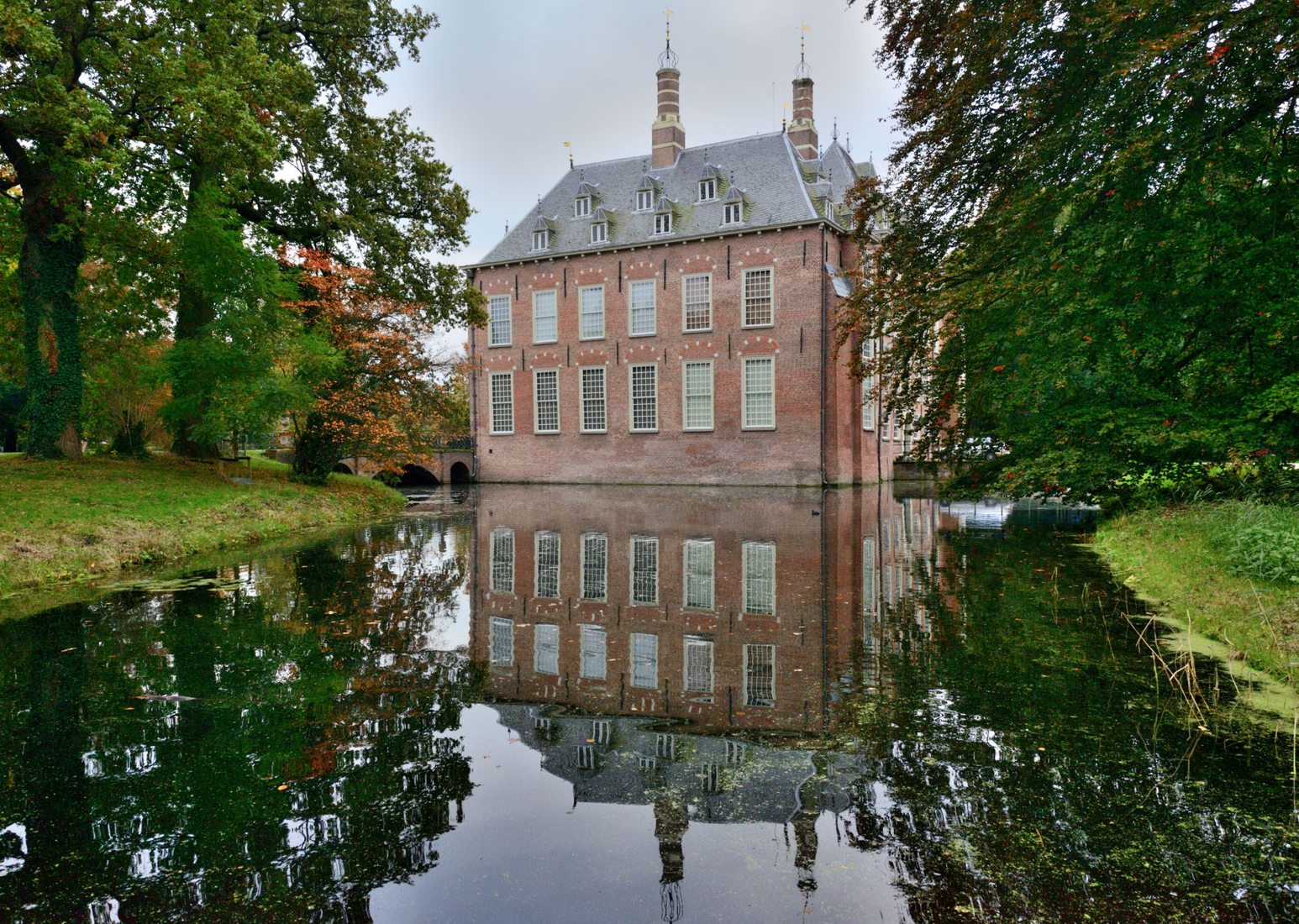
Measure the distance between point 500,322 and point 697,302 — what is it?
894 cm

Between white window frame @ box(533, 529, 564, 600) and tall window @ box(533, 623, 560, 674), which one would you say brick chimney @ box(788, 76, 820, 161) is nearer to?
white window frame @ box(533, 529, 564, 600)

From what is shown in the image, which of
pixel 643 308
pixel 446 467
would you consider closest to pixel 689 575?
pixel 643 308

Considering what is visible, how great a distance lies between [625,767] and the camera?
11.5 ft

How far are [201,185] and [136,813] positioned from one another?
1610 centimetres

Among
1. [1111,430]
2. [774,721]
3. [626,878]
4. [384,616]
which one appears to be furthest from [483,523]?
[626,878]

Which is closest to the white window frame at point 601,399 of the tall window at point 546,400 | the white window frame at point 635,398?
the white window frame at point 635,398

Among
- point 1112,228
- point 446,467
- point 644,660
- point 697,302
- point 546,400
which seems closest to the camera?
point 644,660

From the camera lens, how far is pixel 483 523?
15258mm

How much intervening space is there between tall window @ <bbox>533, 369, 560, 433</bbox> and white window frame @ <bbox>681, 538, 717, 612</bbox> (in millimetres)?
20500

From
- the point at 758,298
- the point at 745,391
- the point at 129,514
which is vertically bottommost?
the point at 129,514

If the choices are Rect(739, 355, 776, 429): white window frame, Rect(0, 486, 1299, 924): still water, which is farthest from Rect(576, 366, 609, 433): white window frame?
Rect(0, 486, 1299, 924): still water

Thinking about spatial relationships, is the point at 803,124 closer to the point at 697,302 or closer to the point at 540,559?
the point at 697,302

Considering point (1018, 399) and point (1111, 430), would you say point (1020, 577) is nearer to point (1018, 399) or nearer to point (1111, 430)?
point (1018, 399)

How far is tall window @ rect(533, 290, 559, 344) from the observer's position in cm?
3134
